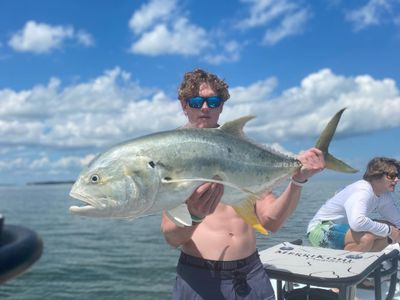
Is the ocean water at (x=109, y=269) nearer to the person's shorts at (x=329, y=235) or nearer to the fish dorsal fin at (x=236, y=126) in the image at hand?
Answer: the person's shorts at (x=329, y=235)

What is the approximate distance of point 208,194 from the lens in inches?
104

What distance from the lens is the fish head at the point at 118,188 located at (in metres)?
2.30

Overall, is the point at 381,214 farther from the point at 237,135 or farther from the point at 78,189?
the point at 78,189

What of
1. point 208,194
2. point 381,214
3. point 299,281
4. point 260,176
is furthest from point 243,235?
point 381,214

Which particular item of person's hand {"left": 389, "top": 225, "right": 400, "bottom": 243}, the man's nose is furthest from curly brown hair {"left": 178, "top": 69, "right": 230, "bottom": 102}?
person's hand {"left": 389, "top": 225, "right": 400, "bottom": 243}

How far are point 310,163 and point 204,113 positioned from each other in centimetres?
82

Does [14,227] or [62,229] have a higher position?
[14,227]

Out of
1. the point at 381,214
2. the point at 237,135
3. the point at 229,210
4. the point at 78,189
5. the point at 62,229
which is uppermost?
the point at 237,135

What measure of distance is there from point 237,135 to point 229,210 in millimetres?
764

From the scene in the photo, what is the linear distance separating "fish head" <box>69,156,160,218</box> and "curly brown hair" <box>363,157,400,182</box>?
5019mm

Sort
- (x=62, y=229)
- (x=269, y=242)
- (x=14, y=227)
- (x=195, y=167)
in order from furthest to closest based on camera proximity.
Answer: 1. (x=62, y=229)
2. (x=269, y=242)
3. (x=195, y=167)
4. (x=14, y=227)

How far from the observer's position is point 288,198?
335 cm

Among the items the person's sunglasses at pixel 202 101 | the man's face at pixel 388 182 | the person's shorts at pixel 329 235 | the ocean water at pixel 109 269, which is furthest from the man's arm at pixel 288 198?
the ocean water at pixel 109 269

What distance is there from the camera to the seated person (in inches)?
245
